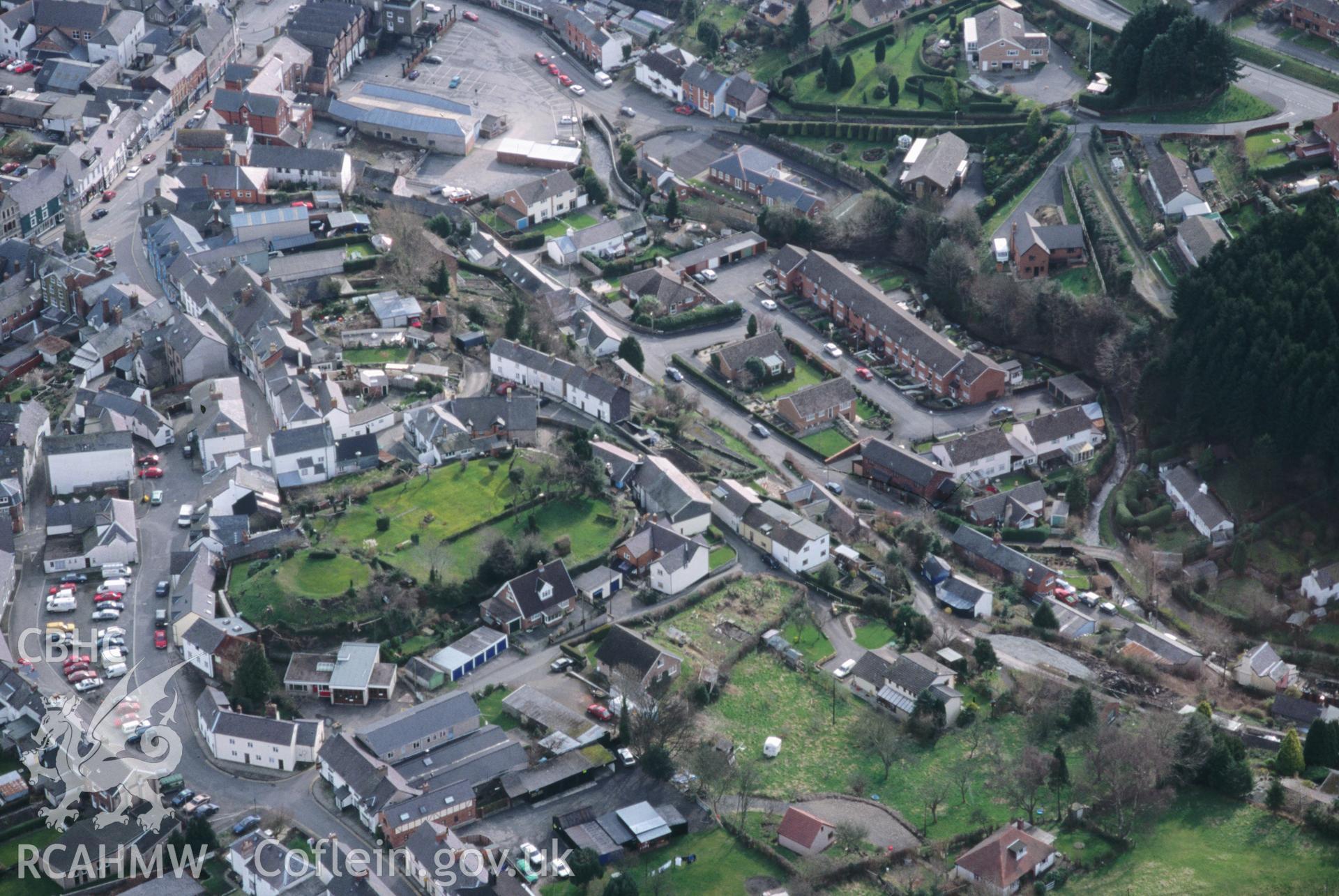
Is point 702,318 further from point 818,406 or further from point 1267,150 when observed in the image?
point 1267,150

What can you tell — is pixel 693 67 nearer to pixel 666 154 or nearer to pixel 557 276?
pixel 666 154

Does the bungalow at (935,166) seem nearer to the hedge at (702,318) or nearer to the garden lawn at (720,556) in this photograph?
the hedge at (702,318)

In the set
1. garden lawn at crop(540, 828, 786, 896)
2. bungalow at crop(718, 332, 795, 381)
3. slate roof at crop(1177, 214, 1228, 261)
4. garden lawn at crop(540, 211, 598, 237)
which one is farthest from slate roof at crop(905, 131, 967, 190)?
garden lawn at crop(540, 828, 786, 896)

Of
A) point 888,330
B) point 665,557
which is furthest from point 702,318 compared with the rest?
point 665,557

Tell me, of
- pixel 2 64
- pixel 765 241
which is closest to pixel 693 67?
pixel 765 241

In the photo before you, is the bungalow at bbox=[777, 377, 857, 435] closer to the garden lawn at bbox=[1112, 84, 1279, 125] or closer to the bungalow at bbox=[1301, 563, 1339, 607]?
the bungalow at bbox=[1301, 563, 1339, 607]

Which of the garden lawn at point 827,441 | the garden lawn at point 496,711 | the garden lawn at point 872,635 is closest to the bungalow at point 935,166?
the garden lawn at point 827,441
